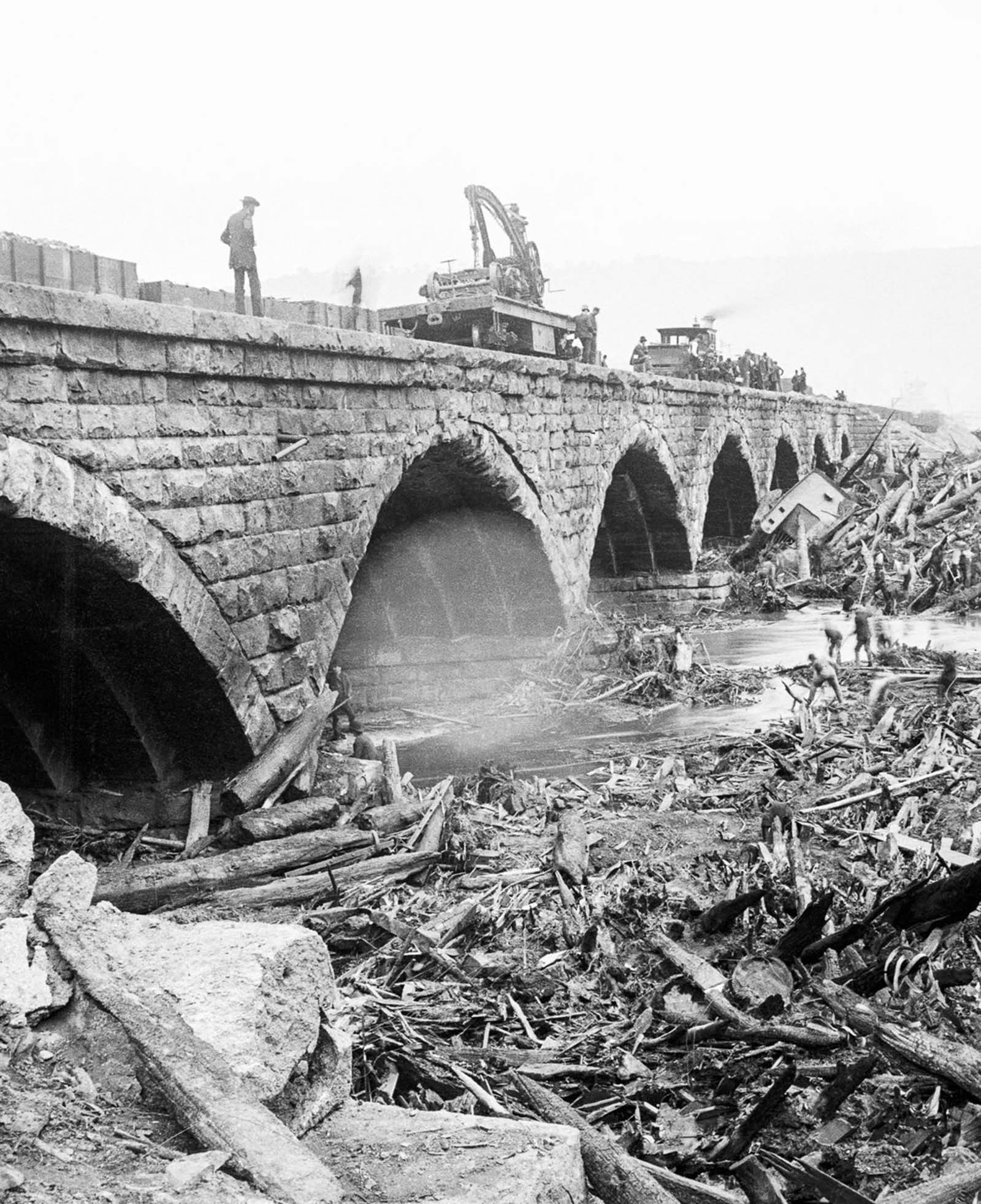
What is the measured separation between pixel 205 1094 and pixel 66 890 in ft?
4.14

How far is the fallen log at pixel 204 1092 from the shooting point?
117 inches

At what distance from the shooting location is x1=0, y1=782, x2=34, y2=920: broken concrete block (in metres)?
4.14

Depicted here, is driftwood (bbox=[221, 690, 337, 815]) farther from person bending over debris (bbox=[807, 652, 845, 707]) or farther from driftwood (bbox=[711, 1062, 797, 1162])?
driftwood (bbox=[711, 1062, 797, 1162])

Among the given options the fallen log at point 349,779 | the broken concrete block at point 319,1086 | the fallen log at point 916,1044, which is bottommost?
the fallen log at point 916,1044

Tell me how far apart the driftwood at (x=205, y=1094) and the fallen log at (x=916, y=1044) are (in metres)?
2.42

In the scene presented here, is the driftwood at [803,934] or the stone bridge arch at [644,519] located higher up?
the stone bridge arch at [644,519]

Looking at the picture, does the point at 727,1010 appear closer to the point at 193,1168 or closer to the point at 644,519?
the point at 193,1168

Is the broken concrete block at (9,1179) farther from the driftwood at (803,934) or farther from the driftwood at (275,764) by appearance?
the driftwood at (275,764)

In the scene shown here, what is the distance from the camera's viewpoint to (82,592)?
8023 millimetres

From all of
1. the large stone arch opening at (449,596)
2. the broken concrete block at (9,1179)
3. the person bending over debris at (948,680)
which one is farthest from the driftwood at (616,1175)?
the large stone arch opening at (449,596)

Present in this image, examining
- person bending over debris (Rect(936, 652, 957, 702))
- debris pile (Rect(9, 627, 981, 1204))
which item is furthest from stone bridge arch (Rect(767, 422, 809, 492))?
debris pile (Rect(9, 627, 981, 1204))

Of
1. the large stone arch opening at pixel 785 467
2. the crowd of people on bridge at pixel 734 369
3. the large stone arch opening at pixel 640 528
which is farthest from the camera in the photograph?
the crowd of people on bridge at pixel 734 369

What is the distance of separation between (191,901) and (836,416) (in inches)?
1273

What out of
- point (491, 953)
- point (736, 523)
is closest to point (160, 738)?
point (491, 953)
